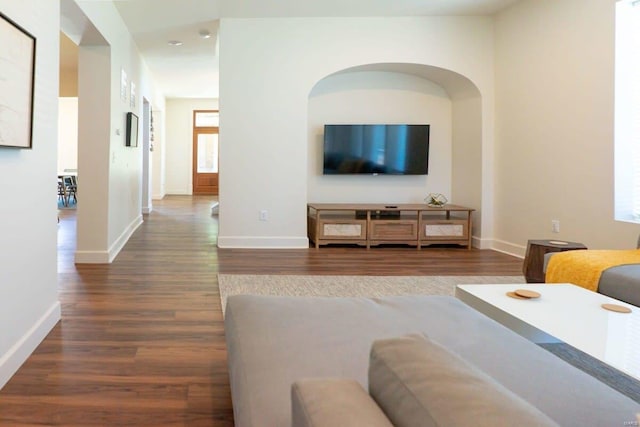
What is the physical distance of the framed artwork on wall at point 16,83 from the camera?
186 cm

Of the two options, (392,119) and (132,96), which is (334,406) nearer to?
(392,119)

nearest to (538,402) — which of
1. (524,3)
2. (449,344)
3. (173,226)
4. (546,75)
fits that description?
(449,344)

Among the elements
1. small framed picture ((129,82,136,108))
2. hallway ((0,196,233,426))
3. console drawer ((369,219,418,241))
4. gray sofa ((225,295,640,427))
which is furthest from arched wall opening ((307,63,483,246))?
gray sofa ((225,295,640,427))

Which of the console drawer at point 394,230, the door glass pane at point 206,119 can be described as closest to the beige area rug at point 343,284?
the console drawer at point 394,230

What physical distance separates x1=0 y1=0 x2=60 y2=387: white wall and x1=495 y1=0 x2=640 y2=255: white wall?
13.5ft

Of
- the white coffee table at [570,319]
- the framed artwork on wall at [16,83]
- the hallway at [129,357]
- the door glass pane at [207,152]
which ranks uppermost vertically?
the door glass pane at [207,152]

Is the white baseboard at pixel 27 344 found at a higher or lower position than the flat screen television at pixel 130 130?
lower

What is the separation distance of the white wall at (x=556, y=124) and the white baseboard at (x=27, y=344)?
13.5 ft

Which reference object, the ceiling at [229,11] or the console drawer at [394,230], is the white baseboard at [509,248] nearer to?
the console drawer at [394,230]

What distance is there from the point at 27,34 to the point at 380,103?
14.5ft

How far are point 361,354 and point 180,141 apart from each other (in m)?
12.4

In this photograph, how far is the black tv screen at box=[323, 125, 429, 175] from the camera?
222 inches

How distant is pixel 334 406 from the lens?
670 mm

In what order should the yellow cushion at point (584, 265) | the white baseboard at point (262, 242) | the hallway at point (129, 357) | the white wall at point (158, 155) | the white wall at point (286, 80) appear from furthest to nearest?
the white wall at point (158, 155) < the white baseboard at point (262, 242) < the white wall at point (286, 80) < the yellow cushion at point (584, 265) < the hallway at point (129, 357)
